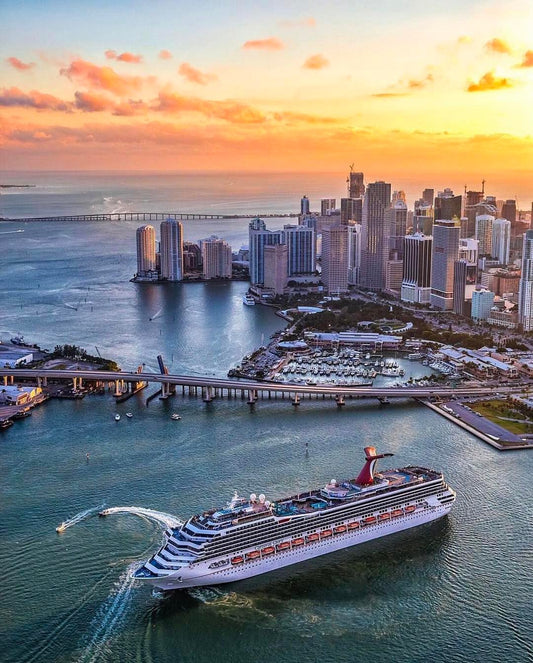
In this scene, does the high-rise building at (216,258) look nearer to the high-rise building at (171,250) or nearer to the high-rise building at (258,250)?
the high-rise building at (171,250)

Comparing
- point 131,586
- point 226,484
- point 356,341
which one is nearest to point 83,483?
point 226,484

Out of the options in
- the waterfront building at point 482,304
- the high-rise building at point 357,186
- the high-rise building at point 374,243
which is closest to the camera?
the waterfront building at point 482,304

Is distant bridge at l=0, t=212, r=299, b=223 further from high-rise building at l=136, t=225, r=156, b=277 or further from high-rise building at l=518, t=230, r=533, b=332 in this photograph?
high-rise building at l=518, t=230, r=533, b=332

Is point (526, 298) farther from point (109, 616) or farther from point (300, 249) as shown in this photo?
point (109, 616)

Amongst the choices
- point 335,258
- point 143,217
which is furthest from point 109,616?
point 143,217

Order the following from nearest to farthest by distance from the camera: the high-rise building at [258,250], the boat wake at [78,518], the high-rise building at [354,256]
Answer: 1. the boat wake at [78,518]
2. the high-rise building at [258,250]
3. the high-rise building at [354,256]

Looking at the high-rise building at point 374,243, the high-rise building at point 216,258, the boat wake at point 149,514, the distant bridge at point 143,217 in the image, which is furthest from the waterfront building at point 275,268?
the distant bridge at point 143,217
